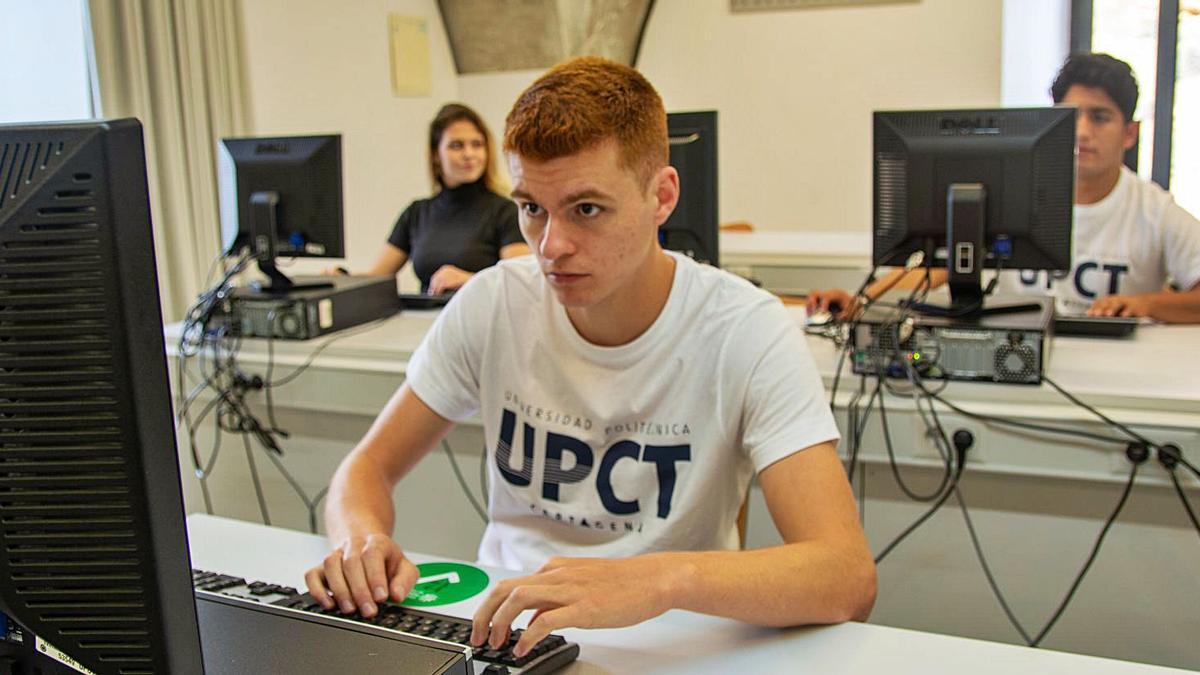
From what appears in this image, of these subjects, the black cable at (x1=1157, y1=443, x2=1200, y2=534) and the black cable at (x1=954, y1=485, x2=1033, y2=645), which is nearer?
the black cable at (x1=1157, y1=443, x2=1200, y2=534)

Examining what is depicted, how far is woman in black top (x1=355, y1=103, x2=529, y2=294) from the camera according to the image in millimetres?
3566

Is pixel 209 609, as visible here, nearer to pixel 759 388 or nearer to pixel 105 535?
pixel 105 535

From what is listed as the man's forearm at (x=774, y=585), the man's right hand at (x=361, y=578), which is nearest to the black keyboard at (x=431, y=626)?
the man's right hand at (x=361, y=578)

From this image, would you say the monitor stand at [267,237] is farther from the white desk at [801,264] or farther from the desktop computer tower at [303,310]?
the white desk at [801,264]

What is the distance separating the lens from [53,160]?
54cm

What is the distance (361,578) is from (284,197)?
1793mm

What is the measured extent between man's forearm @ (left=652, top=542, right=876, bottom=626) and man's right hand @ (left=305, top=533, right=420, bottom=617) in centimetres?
29

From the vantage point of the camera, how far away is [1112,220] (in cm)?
280

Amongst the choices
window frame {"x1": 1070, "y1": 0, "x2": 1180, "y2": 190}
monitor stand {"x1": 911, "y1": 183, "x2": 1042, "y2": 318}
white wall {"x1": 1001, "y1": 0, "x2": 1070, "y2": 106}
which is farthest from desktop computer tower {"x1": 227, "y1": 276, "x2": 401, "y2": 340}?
window frame {"x1": 1070, "y1": 0, "x2": 1180, "y2": 190}

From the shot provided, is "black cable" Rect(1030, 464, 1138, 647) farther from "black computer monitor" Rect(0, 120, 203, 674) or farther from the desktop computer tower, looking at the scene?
the desktop computer tower

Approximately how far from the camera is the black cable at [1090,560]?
1.73 m

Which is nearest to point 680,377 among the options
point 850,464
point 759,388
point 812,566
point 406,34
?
point 759,388

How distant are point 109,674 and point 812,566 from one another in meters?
0.67

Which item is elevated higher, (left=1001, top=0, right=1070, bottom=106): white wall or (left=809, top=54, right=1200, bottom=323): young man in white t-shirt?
(left=1001, top=0, right=1070, bottom=106): white wall
